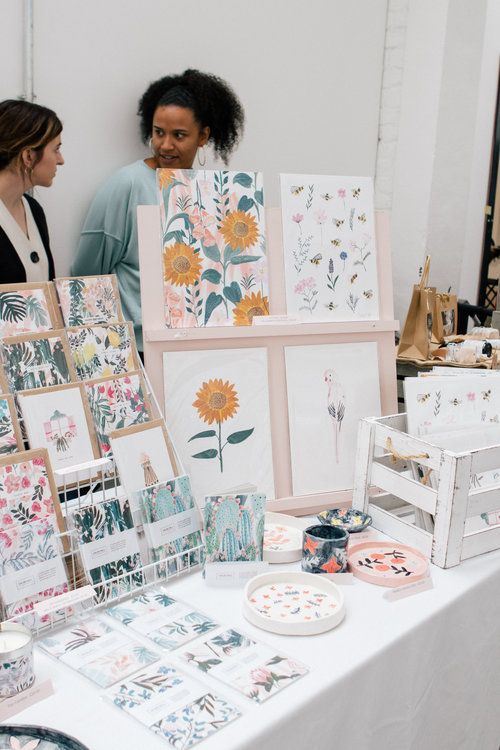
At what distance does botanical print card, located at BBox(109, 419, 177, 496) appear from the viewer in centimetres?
120

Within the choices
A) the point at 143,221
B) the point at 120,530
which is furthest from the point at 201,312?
the point at 120,530

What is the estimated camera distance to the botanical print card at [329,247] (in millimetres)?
1580

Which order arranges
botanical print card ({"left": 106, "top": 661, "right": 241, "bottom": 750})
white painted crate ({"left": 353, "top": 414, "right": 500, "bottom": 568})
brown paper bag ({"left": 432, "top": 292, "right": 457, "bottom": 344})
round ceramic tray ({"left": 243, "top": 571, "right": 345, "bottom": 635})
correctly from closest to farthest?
botanical print card ({"left": 106, "top": 661, "right": 241, "bottom": 750})
round ceramic tray ({"left": 243, "top": 571, "right": 345, "bottom": 635})
white painted crate ({"left": 353, "top": 414, "right": 500, "bottom": 568})
brown paper bag ({"left": 432, "top": 292, "right": 457, "bottom": 344})

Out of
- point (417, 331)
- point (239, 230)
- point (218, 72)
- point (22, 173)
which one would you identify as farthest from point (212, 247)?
point (218, 72)

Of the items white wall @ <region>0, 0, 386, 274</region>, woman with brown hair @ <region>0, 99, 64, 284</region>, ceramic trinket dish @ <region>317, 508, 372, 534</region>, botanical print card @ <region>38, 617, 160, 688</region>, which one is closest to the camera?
botanical print card @ <region>38, 617, 160, 688</region>

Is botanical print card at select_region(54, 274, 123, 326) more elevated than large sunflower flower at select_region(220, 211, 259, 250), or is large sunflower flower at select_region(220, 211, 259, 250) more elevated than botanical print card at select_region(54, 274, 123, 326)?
large sunflower flower at select_region(220, 211, 259, 250)

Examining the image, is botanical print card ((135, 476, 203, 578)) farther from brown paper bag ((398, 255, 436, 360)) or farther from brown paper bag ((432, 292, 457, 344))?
brown paper bag ((432, 292, 457, 344))

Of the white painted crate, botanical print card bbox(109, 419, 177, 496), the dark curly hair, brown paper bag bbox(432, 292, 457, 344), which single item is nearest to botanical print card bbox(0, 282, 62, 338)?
botanical print card bbox(109, 419, 177, 496)

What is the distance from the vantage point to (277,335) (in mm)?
1540

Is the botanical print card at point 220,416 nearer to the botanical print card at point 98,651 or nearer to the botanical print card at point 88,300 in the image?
the botanical print card at point 88,300

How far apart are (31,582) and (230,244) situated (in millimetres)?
839

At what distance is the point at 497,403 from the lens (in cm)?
154

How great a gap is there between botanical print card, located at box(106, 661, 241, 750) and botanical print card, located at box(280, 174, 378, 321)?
88cm

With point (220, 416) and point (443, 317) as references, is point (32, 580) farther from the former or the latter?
point (443, 317)
